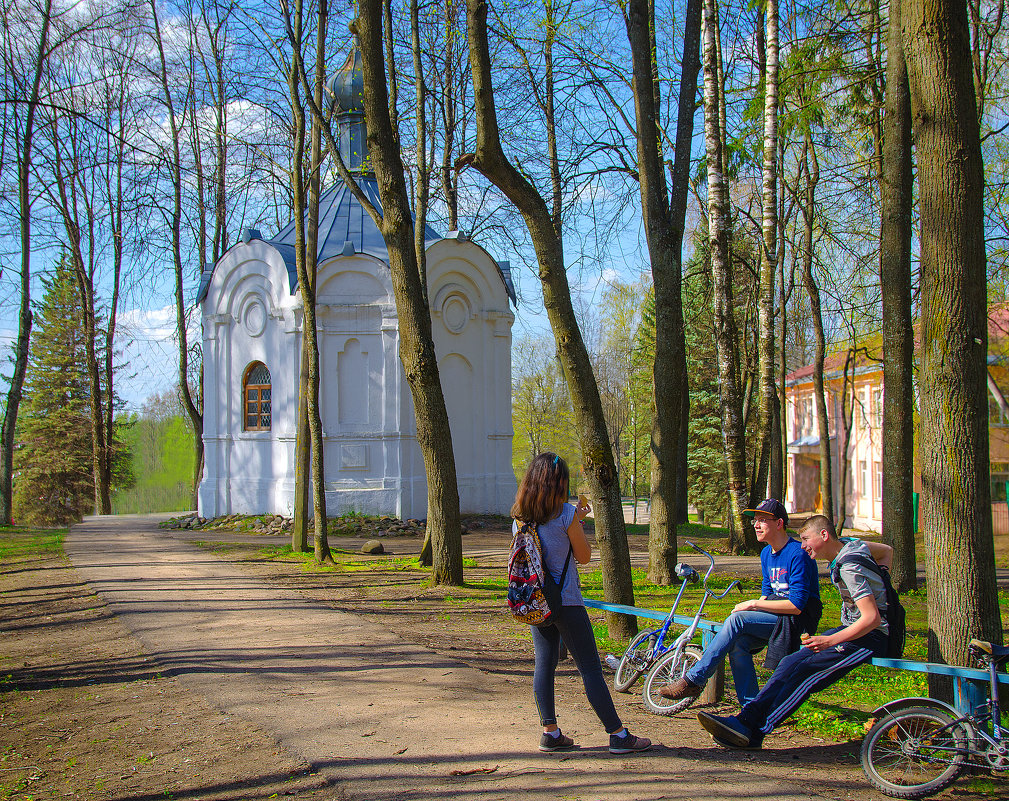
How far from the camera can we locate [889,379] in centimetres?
1012

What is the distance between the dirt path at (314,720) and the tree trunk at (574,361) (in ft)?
3.26

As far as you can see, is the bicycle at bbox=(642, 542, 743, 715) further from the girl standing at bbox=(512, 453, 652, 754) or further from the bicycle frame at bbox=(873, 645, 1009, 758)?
the bicycle frame at bbox=(873, 645, 1009, 758)

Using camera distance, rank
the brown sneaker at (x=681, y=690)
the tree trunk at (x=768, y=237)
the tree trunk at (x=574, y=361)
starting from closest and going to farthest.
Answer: the brown sneaker at (x=681, y=690) < the tree trunk at (x=574, y=361) < the tree trunk at (x=768, y=237)

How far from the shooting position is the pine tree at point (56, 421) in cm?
3391

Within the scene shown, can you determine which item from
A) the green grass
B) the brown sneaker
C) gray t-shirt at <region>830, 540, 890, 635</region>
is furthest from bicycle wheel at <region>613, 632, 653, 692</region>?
the green grass

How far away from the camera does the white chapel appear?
69.4 feet

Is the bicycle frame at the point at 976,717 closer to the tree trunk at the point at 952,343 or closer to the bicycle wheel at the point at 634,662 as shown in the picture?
the tree trunk at the point at 952,343

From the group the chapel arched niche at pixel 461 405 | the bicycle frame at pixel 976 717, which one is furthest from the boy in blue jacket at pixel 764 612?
the chapel arched niche at pixel 461 405

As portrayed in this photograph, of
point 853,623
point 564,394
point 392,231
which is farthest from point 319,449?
point 564,394

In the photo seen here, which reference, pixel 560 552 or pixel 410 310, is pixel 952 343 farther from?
pixel 410 310

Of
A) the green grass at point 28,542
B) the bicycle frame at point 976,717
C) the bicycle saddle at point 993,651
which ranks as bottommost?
the green grass at point 28,542

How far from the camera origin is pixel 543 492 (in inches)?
179

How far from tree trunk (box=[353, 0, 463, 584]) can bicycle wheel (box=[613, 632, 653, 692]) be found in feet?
17.5

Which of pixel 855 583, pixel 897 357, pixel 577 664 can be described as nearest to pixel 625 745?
pixel 577 664
